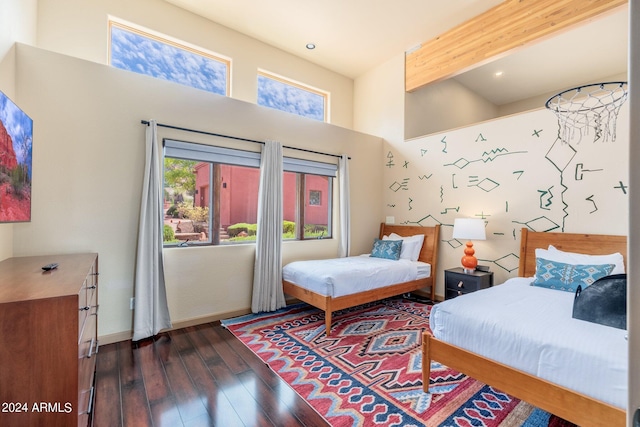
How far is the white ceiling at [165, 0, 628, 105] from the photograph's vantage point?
363cm

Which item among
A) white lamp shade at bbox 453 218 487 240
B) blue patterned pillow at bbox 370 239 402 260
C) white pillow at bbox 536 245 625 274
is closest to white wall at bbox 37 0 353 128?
blue patterned pillow at bbox 370 239 402 260

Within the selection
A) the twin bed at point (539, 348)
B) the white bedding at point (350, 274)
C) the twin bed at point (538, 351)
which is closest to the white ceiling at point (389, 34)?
the twin bed at point (539, 348)

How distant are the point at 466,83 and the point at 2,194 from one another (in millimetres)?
6384

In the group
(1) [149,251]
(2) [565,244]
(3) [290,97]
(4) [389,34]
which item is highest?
(4) [389,34]

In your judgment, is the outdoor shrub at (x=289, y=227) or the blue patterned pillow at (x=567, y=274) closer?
the blue patterned pillow at (x=567, y=274)

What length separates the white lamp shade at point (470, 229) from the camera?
3.54 metres

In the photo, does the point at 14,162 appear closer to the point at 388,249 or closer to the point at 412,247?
the point at 388,249

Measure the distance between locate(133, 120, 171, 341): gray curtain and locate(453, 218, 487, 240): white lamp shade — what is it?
3.42 m

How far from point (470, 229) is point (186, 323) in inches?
136

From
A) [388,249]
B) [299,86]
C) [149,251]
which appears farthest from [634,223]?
[299,86]

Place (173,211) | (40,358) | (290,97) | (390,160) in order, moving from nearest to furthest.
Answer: (40,358)
(173,211)
(290,97)
(390,160)

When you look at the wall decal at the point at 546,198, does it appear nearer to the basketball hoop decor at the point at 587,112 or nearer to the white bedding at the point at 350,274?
the basketball hoop decor at the point at 587,112

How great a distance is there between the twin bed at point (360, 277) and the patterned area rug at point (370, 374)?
10.7 inches

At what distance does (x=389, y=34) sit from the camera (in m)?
4.23
